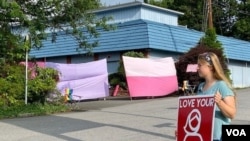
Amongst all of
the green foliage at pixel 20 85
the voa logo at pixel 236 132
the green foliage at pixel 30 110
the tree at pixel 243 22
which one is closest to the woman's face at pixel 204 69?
the voa logo at pixel 236 132

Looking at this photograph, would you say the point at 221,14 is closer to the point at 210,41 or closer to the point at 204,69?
the point at 210,41

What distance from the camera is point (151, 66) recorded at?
82.6 ft

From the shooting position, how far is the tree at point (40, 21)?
16.3m

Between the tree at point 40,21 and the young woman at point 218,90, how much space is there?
1146 centimetres

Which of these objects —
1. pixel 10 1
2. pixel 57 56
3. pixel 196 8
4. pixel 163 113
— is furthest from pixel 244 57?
pixel 10 1

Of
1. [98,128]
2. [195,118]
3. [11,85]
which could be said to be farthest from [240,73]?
[195,118]

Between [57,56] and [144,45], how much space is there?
8.86 meters

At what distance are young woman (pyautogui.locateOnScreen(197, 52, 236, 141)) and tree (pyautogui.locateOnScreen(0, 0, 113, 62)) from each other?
37.6ft

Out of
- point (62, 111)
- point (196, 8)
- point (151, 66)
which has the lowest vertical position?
point (62, 111)

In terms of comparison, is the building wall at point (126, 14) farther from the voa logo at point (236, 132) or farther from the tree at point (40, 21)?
the voa logo at point (236, 132)

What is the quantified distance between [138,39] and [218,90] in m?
25.0

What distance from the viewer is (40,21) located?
16750 millimetres

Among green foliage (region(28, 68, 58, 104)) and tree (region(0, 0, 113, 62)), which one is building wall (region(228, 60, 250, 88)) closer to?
tree (region(0, 0, 113, 62))

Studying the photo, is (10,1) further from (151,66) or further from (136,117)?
(151,66)
